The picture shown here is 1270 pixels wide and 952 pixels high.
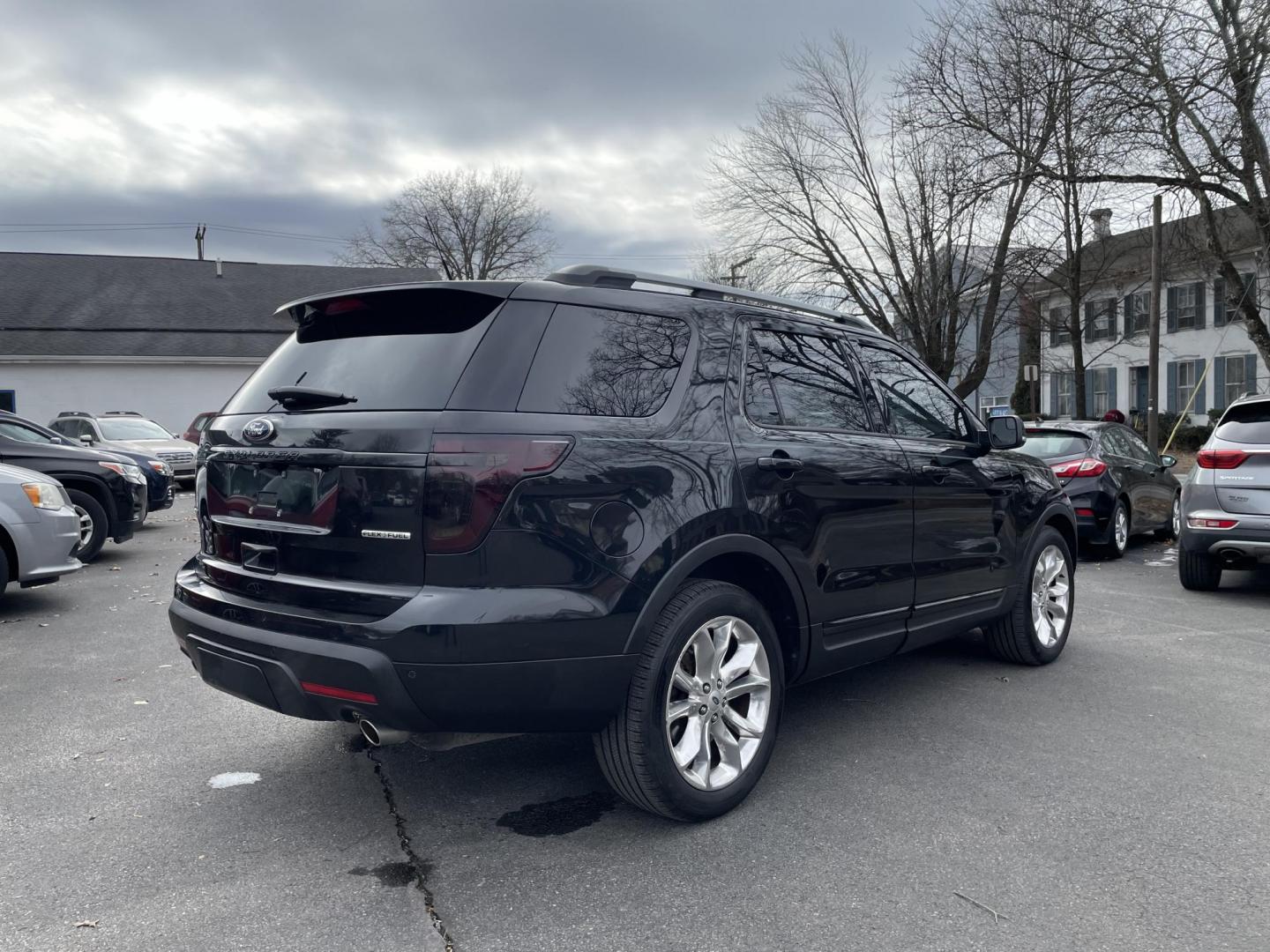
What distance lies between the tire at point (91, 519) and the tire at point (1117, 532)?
406 inches

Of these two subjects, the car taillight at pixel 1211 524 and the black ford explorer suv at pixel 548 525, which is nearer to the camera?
the black ford explorer suv at pixel 548 525

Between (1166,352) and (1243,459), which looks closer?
(1243,459)

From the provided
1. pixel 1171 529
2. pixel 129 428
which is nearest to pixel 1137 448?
pixel 1171 529

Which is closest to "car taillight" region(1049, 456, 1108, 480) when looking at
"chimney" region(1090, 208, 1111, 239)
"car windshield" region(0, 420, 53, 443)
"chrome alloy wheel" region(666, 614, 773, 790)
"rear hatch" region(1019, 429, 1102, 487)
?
"rear hatch" region(1019, 429, 1102, 487)

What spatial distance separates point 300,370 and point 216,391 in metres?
30.6

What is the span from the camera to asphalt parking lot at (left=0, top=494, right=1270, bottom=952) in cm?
283

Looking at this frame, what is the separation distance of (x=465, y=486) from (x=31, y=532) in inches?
227

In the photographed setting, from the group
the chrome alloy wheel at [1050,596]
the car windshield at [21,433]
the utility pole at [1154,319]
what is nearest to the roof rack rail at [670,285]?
the chrome alloy wheel at [1050,596]

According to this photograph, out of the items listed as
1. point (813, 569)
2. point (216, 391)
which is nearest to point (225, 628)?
point (813, 569)

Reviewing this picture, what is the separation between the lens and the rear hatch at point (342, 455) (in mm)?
3043

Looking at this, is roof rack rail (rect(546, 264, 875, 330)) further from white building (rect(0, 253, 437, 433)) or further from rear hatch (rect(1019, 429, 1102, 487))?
white building (rect(0, 253, 437, 433))

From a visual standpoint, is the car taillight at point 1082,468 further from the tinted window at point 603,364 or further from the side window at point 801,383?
the tinted window at point 603,364

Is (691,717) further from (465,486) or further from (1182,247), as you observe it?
(1182,247)

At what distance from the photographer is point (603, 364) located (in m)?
3.36
